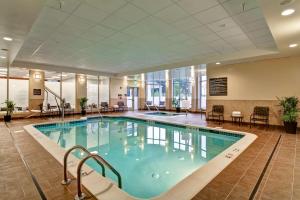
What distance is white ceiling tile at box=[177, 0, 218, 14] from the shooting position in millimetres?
2977

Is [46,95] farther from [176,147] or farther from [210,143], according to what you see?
[210,143]

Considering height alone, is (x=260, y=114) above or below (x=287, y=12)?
below

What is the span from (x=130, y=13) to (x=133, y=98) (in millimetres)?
11748

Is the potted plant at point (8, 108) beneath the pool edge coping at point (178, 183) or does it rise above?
above

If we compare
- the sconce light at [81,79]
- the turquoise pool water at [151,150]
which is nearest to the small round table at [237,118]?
the turquoise pool water at [151,150]

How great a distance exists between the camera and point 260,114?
6.58m

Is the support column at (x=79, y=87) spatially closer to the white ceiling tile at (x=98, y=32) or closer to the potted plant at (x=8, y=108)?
the potted plant at (x=8, y=108)

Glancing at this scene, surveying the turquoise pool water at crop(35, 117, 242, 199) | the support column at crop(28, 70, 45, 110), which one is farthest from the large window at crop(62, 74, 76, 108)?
the turquoise pool water at crop(35, 117, 242, 199)

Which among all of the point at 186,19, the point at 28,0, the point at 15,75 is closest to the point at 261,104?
the point at 186,19

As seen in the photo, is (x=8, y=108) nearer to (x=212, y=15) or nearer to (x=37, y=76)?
(x=37, y=76)

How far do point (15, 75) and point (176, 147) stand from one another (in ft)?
33.2

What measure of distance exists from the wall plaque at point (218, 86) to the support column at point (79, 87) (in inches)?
326

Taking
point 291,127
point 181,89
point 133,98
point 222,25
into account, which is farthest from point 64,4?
point 133,98

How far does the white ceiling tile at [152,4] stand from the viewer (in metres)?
2.98
